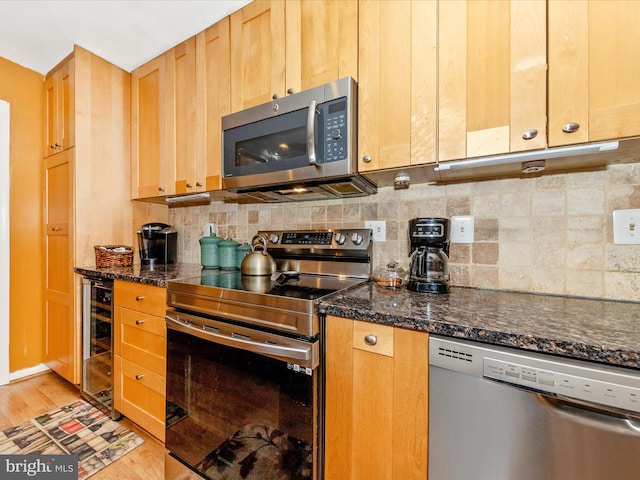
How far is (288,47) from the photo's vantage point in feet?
4.37

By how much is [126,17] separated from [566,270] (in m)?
2.59

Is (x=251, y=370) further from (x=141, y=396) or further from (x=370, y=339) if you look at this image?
(x=141, y=396)

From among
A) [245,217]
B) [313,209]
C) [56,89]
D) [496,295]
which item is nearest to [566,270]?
[496,295]

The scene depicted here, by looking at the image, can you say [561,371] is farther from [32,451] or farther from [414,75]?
[32,451]

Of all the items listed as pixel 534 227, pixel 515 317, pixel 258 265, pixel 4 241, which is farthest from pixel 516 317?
pixel 4 241

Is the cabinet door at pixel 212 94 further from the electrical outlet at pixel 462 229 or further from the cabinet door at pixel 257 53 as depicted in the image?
the electrical outlet at pixel 462 229

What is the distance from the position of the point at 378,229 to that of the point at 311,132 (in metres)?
0.60

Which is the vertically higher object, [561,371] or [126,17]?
[126,17]

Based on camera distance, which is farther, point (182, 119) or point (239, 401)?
point (182, 119)

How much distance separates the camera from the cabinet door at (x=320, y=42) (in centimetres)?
119

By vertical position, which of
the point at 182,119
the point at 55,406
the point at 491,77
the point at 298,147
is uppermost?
the point at 182,119

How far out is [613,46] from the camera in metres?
0.80

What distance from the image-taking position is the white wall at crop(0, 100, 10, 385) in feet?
6.76

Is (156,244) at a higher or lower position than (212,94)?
lower
